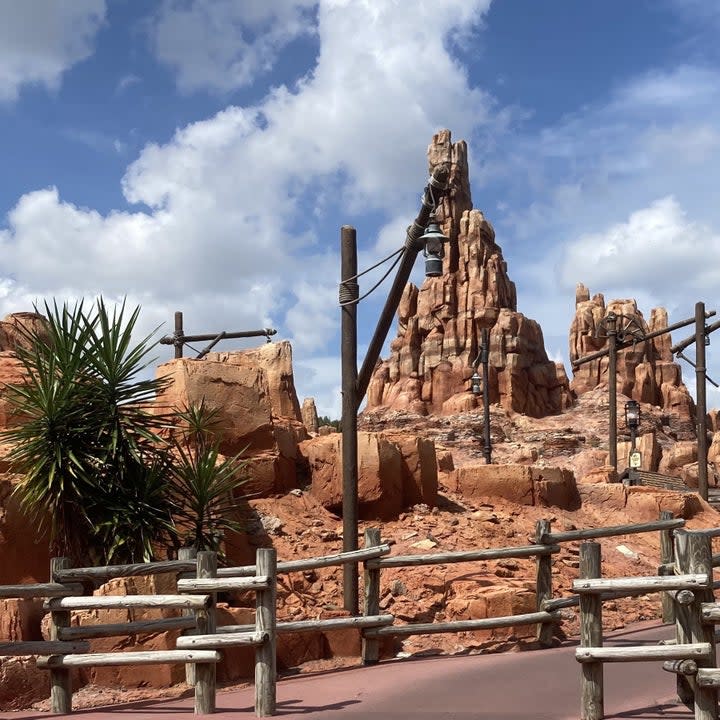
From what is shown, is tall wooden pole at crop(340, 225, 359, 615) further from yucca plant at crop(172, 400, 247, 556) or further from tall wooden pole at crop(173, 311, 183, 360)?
tall wooden pole at crop(173, 311, 183, 360)

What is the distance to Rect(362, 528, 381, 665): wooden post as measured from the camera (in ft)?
36.7

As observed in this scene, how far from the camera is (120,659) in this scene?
889cm

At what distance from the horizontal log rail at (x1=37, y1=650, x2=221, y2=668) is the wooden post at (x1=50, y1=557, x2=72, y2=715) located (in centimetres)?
9

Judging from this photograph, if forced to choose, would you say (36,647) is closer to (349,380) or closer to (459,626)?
→ (459,626)

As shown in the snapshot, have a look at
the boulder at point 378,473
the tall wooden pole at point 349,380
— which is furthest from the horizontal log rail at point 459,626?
the boulder at point 378,473

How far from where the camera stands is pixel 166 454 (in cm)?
1322

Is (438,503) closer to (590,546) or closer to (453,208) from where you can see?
(590,546)

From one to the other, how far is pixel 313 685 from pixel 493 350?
273ft

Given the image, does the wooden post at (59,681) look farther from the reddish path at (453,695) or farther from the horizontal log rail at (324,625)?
the horizontal log rail at (324,625)

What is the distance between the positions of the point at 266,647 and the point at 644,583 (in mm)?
3187

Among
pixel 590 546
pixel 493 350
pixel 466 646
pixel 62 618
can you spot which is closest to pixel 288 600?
pixel 466 646

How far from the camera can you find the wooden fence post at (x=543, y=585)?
39.2 feet

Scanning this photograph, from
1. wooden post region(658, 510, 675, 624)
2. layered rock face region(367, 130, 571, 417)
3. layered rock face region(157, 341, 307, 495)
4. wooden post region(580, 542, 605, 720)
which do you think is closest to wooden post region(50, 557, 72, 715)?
wooden post region(580, 542, 605, 720)

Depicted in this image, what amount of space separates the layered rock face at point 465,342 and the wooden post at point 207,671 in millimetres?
78076
